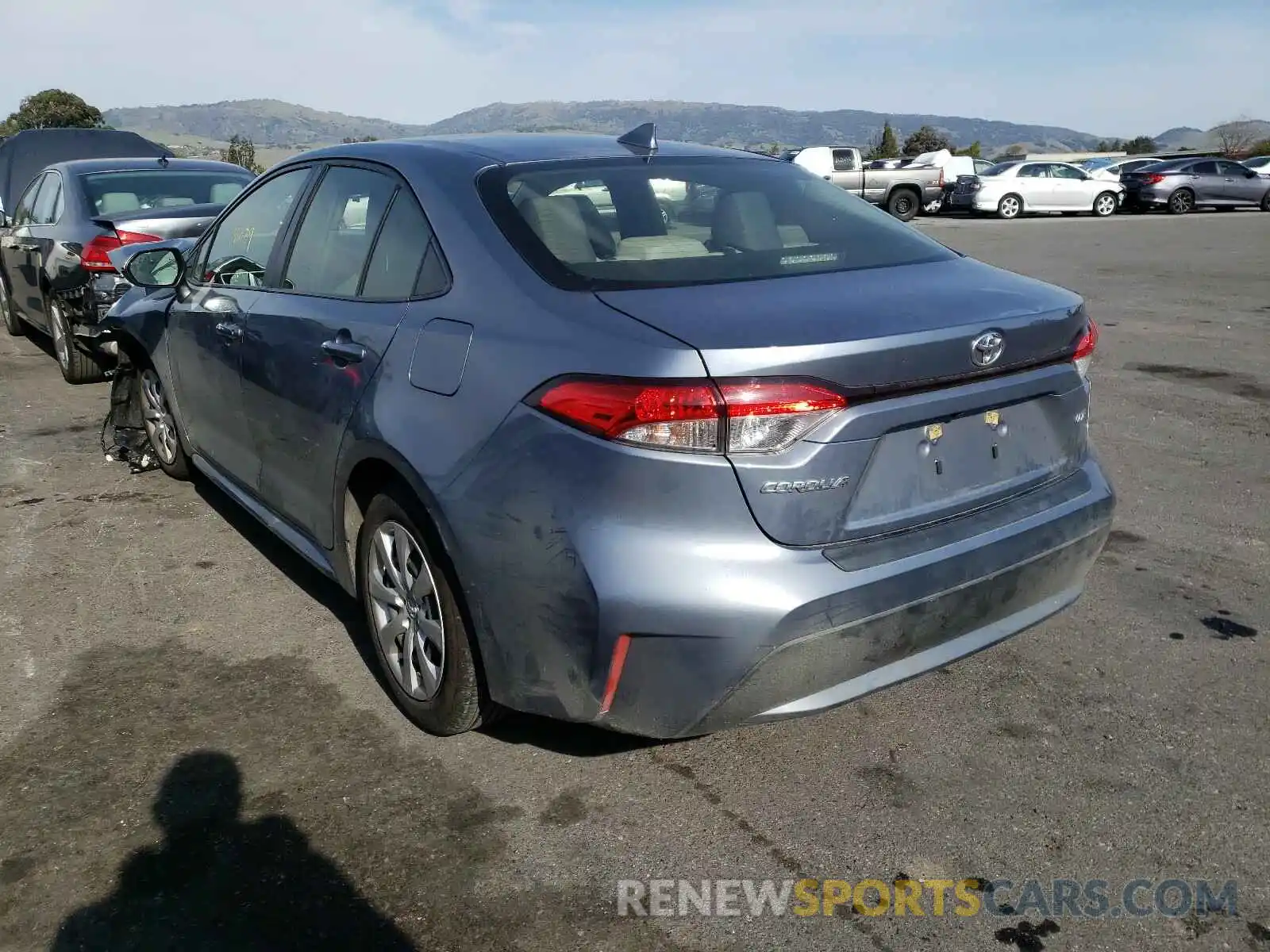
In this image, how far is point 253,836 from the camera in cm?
278

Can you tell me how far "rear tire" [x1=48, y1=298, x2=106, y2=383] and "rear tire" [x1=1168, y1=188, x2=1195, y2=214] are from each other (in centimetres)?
2875

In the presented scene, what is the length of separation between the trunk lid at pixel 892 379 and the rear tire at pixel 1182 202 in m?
30.4

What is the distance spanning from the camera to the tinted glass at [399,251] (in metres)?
3.13

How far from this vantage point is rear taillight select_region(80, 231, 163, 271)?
743 centimetres

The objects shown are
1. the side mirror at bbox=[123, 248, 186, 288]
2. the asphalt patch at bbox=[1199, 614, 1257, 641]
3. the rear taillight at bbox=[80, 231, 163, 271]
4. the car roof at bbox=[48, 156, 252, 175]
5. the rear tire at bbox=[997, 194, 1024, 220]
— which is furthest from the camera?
the rear tire at bbox=[997, 194, 1024, 220]

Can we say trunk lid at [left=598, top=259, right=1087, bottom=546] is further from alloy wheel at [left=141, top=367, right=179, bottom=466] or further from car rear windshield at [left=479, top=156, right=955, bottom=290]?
alloy wheel at [left=141, top=367, right=179, bottom=466]

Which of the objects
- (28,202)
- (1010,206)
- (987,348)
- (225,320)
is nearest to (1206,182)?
(1010,206)

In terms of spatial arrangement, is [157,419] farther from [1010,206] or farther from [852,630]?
[1010,206]

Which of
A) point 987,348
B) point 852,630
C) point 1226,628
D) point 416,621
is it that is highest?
point 987,348

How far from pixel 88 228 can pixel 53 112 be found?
8828 cm

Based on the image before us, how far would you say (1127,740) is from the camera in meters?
3.13

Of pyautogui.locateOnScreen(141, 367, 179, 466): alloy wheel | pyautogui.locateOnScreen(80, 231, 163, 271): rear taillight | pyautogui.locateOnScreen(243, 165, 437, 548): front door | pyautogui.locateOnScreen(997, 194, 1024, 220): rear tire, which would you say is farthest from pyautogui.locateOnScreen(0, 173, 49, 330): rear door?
pyautogui.locateOnScreen(997, 194, 1024, 220): rear tire

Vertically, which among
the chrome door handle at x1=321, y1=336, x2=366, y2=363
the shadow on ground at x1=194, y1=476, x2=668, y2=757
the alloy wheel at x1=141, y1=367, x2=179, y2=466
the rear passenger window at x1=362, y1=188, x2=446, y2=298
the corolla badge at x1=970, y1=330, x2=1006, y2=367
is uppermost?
the rear passenger window at x1=362, y1=188, x2=446, y2=298

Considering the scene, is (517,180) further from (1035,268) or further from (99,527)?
(1035,268)
